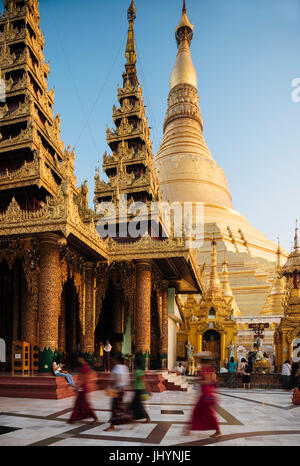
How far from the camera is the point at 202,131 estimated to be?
55.3 metres

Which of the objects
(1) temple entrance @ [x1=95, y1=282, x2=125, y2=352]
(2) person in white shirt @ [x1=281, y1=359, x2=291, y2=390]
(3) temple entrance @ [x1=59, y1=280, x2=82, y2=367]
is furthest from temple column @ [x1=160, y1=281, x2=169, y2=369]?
(2) person in white shirt @ [x1=281, y1=359, x2=291, y2=390]

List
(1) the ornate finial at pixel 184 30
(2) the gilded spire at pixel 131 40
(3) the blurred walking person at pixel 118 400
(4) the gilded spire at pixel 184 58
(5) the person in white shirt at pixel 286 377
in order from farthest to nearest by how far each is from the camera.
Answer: (1) the ornate finial at pixel 184 30 → (4) the gilded spire at pixel 184 58 → (2) the gilded spire at pixel 131 40 → (5) the person in white shirt at pixel 286 377 → (3) the blurred walking person at pixel 118 400

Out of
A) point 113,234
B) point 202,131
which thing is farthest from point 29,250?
point 202,131

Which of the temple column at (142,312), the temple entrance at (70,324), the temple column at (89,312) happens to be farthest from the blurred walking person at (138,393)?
the temple entrance at (70,324)

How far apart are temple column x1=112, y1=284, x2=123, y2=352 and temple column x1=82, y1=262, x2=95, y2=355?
11.3 feet

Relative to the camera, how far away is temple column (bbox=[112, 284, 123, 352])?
19.3 m

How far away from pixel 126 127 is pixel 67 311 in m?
9.88

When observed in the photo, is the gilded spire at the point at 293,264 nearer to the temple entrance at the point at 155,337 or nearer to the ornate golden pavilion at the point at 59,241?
the ornate golden pavilion at the point at 59,241

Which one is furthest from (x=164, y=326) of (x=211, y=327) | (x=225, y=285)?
(x=225, y=285)

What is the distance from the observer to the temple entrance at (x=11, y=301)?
50.6 ft

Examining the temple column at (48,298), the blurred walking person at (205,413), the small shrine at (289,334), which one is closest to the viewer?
the blurred walking person at (205,413)

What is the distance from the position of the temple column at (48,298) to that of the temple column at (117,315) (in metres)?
Answer: 6.97

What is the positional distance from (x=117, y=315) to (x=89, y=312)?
12.9 feet
